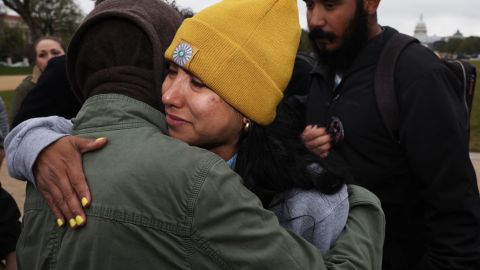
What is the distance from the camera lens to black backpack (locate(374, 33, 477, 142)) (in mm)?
2121

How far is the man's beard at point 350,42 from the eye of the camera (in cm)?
239

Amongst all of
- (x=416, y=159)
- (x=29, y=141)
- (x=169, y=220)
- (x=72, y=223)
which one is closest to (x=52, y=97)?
(x=29, y=141)

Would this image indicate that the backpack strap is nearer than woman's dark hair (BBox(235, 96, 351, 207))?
No

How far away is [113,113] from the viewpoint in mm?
1318

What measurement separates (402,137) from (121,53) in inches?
48.0

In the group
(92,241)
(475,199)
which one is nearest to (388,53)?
(475,199)

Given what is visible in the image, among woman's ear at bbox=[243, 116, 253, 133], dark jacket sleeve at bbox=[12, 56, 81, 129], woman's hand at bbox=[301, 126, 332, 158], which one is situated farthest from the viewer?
dark jacket sleeve at bbox=[12, 56, 81, 129]

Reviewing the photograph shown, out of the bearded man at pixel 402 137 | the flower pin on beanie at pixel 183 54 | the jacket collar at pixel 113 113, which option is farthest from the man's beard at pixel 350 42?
the jacket collar at pixel 113 113

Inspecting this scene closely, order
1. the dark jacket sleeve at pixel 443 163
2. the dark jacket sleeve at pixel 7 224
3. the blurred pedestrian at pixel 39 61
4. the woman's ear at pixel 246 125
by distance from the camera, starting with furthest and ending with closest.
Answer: the blurred pedestrian at pixel 39 61 → the dark jacket sleeve at pixel 7 224 → the dark jacket sleeve at pixel 443 163 → the woman's ear at pixel 246 125

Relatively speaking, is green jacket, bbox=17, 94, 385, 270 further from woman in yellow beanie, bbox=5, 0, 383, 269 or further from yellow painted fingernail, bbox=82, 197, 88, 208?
woman in yellow beanie, bbox=5, 0, 383, 269

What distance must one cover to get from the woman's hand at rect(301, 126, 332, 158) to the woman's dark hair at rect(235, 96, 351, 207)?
0.44 meters

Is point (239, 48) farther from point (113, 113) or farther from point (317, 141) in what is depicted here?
point (317, 141)

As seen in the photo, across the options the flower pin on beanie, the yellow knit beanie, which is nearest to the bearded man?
the yellow knit beanie

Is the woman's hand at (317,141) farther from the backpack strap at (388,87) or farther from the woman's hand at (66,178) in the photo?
the woman's hand at (66,178)
